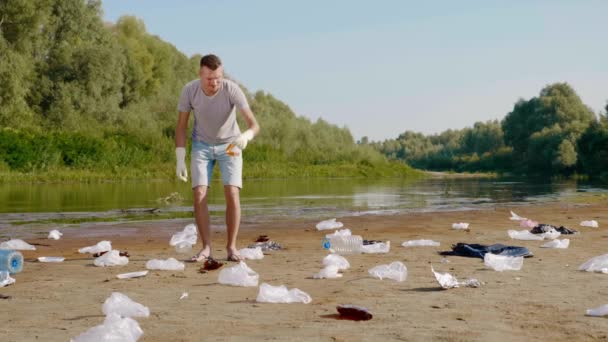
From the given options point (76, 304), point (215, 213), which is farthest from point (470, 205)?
point (76, 304)

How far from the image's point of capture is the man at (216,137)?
7938 millimetres

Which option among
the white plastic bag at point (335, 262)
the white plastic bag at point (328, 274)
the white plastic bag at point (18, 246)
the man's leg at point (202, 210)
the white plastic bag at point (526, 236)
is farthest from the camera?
the white plastic bag at point (526, 236)

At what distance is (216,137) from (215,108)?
0.33 m

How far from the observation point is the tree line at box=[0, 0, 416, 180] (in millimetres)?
39259

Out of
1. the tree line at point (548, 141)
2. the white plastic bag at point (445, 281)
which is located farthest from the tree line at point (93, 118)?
the white plastic bag at point (445, 281)

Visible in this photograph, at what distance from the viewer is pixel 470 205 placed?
18.7m

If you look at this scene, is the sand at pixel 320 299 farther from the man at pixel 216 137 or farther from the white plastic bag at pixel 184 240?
the man at pixel 216 137

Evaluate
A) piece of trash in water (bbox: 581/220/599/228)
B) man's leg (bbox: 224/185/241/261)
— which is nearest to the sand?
man's leg (bbox: 224/185/241/261)

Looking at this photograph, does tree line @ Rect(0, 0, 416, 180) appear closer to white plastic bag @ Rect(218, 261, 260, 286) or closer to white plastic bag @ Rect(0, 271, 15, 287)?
white plastic bag @ Rect(0, 271, 15, 287)

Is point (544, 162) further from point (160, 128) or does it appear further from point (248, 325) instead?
point (248, 325)

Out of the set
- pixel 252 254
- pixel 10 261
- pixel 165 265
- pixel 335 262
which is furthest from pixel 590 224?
pixel 10 261

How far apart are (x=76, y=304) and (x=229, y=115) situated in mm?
3372

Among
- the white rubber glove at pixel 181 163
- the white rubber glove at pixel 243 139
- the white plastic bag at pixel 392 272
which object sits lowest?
the white plastic bag at pixel 392 272

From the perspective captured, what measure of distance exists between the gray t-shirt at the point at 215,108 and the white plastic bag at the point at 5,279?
8.52ft
